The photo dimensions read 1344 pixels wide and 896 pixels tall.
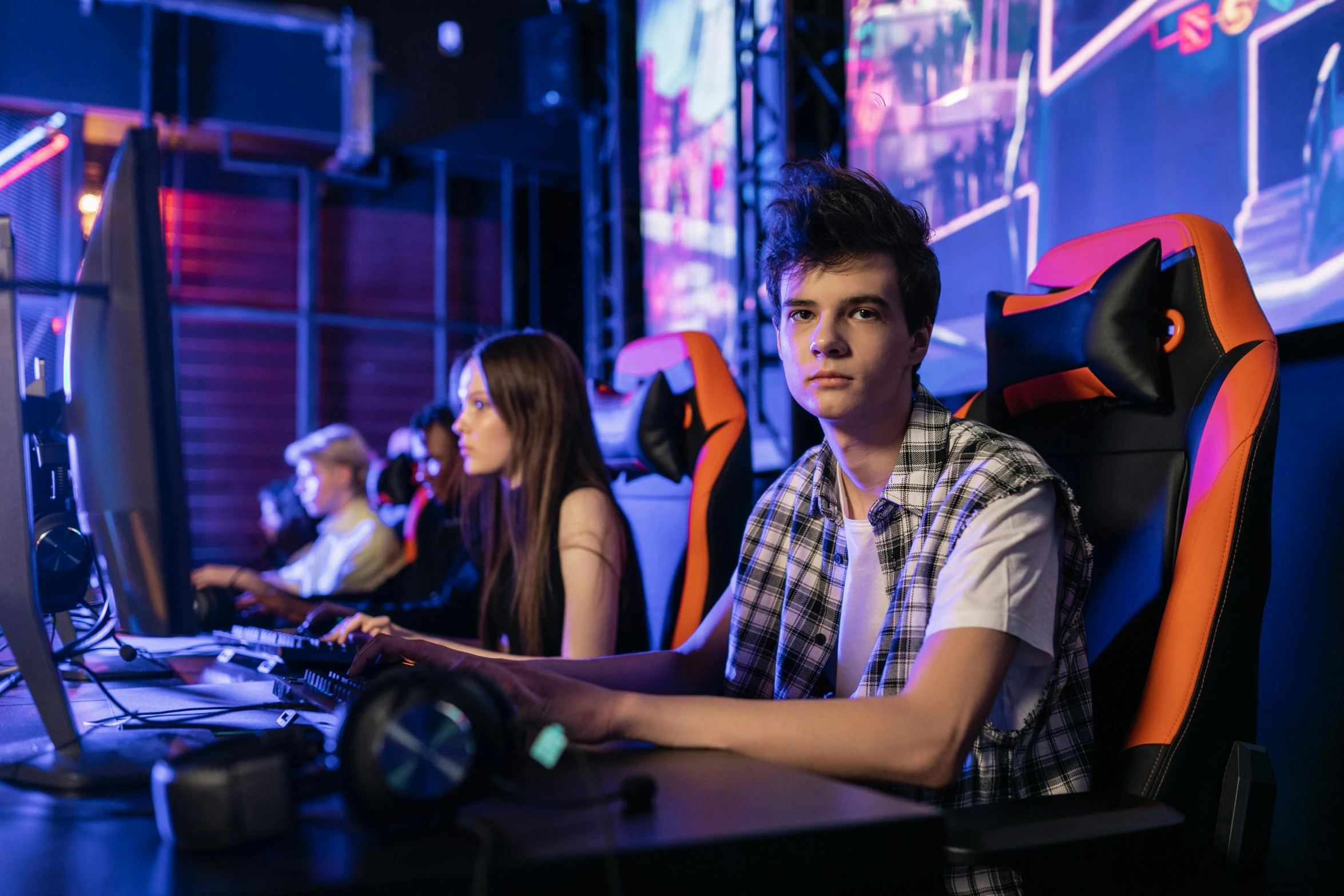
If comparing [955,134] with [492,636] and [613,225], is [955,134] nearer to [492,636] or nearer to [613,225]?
[492,636]

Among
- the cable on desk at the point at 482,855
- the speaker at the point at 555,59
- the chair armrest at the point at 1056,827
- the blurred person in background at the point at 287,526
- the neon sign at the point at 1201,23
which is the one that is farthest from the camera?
the speaker at the point at 555,59

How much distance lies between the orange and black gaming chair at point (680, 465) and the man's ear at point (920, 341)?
1.48 ft

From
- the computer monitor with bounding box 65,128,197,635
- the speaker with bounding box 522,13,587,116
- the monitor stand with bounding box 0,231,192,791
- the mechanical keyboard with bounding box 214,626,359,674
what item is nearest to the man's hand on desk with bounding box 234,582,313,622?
the mechanical keyboard with bounding box 214,626,359,674

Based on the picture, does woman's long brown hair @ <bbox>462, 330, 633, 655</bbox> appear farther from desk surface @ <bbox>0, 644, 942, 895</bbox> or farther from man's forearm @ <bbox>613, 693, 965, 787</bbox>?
desk surface @ <bbox>0, 644, 942, 895</bbox>

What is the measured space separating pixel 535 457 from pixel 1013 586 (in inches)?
44.8

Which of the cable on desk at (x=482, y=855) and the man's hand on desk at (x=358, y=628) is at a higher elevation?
the cable on desk at (x=482, y=855)

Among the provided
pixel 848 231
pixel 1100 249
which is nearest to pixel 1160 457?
pixel 1100 249

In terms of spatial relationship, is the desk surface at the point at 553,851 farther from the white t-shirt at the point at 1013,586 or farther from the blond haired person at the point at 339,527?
the blond haired person at the point at 339,527

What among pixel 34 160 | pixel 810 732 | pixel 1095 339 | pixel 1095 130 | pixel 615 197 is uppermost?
pixel 615 197

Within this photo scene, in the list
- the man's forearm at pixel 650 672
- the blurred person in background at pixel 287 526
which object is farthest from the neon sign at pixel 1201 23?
the blurred person in background at pixel 287 526

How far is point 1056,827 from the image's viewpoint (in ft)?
2.36

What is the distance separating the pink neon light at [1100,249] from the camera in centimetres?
106

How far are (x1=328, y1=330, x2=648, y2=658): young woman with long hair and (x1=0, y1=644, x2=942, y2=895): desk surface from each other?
1131 mm

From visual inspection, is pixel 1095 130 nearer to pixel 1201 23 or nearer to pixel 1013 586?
pixel 1201 23
